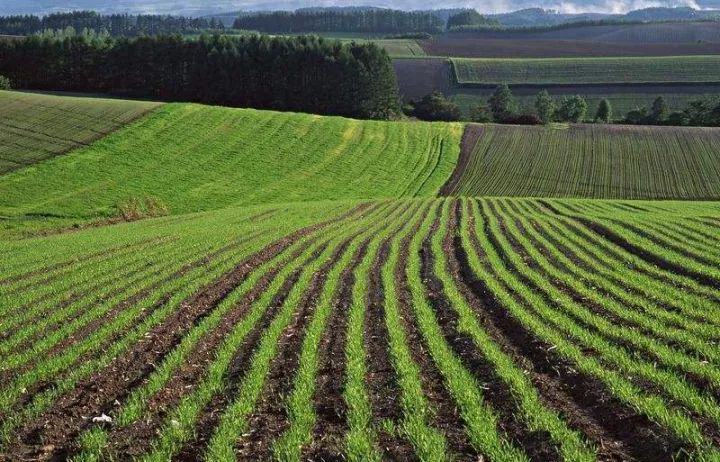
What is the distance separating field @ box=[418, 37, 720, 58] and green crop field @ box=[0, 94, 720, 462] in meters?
137

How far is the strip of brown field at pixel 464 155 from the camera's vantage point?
195ft

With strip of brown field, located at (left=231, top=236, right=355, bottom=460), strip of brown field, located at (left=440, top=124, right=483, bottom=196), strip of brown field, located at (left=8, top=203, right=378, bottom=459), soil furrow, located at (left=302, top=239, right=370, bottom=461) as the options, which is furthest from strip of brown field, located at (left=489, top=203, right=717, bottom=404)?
strip of brown field, located at (left=440, top=124, right=483, bottom=196)

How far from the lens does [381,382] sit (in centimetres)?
1038

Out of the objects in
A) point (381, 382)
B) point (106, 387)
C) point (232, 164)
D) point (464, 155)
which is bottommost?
point (464, 155)

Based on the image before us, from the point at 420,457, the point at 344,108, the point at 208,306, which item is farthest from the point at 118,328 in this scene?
the point at 344,108

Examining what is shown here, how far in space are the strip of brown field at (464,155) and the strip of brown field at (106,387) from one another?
43094mm

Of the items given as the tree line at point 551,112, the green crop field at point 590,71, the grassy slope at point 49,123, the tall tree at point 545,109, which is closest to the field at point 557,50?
the green crop field at point 590,71

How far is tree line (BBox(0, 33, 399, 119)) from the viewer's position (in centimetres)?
9631

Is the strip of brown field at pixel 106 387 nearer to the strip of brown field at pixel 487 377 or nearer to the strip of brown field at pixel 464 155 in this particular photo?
the strip of brown field at pixel 487 377

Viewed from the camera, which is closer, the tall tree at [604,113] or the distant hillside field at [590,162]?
the distant hillside field at [590,162]

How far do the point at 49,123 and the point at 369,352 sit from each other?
6098 centimetres

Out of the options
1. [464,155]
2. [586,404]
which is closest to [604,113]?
[464,155]

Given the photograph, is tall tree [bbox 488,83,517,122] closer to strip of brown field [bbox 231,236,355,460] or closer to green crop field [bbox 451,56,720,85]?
green crop field [bbox 451,56,720,85]

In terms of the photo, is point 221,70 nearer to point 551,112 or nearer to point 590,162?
point 551,112
